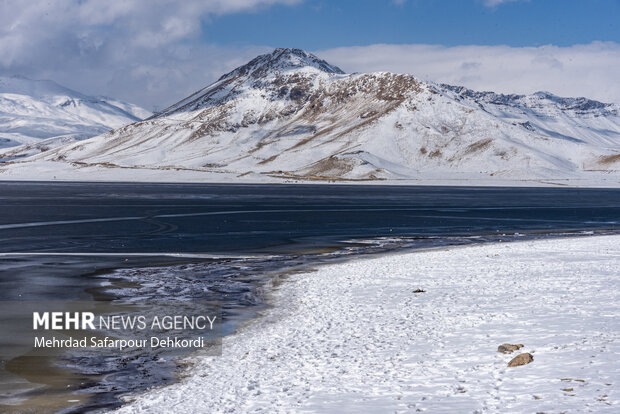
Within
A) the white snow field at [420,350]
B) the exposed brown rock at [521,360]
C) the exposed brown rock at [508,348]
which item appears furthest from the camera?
the exposed brown rock at [508,348]

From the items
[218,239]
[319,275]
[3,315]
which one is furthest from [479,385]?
[218,239]

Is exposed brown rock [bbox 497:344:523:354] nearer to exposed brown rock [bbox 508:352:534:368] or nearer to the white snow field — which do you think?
the white snow field

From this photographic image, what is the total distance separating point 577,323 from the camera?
18.3 m

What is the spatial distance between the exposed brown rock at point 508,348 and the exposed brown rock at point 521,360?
763mm

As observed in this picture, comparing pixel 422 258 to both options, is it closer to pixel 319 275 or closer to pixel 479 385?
pixel 319 275

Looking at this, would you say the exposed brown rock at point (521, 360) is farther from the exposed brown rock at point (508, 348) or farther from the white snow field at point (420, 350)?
the exposed brown rock at point (508, 348)

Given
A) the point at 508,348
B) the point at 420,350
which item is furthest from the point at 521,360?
the point at 420,350

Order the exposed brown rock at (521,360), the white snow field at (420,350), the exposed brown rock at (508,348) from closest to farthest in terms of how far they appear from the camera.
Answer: the white snow field at (420,350)
the exposed brown rock at (521,360)
the exposed brown rock at (508,348)

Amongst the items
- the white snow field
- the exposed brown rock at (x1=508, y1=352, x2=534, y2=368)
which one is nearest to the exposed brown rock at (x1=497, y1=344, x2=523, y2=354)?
the white snow field

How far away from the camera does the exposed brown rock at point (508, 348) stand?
16203mm

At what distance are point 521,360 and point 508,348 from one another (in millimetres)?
1025

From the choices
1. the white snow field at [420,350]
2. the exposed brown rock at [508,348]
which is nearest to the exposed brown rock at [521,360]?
the white snow field at [420,350]

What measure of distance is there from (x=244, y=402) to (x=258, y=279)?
1580 cm

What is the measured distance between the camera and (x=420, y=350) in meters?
17.0
